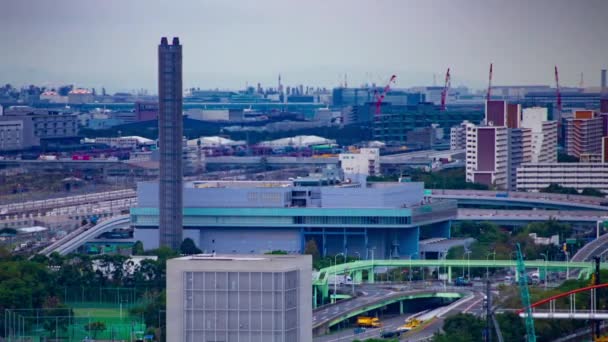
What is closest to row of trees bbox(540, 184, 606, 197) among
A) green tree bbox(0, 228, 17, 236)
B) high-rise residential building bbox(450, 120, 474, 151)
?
green tree bbox(0, 228, 17, 236)

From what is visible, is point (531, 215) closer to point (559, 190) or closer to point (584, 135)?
point (559, 190)

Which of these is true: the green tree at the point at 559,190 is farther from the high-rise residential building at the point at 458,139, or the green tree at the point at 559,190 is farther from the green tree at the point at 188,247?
the high-rise residential building at the point at 458,139

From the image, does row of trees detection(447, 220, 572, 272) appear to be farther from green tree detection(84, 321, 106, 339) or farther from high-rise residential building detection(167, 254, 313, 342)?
high-rise residential building detection(167, 254, 313, 342)

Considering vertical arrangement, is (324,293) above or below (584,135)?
below

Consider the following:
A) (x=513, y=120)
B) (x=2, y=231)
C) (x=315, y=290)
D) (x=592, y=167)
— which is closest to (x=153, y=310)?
(x=315, y=290)

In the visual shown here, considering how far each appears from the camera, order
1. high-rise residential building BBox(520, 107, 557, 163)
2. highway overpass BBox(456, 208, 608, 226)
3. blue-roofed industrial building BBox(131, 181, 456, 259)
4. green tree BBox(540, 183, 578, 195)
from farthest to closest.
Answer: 1. high-rise residential building BBox(520, 107, 557, 163)
2. green tree BBox(540, 183, 578, 195)
3. highway overpass BBox(456, 208, 608, 226)
4. blue-roofed industrial building BBox(131, 181, 456, 259)

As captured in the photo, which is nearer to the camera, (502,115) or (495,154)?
(495,154)

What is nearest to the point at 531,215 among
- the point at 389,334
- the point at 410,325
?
the point at 410,325
